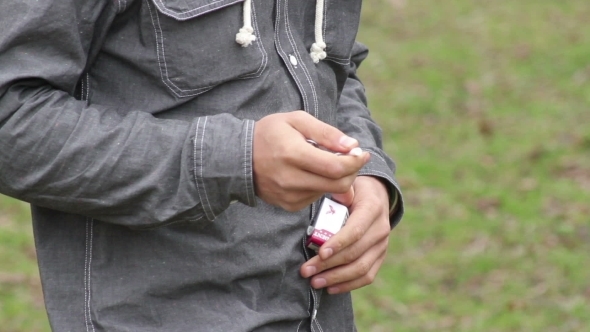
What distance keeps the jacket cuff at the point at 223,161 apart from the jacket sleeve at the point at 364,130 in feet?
1.93

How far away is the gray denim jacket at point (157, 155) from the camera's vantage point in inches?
60.2

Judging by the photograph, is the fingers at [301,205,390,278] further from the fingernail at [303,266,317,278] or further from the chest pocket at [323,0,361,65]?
the chest pocket at [323,0,361,65]

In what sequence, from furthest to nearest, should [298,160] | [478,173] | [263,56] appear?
[478,173] → [263,56] → [298,160]

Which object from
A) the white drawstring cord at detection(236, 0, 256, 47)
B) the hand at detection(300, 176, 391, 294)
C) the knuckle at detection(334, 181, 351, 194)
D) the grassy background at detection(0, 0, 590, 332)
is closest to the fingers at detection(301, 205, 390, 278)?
the hand at detection(300, 176, 391, 294)

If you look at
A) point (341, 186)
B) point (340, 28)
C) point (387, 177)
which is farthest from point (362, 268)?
point (340, 28)

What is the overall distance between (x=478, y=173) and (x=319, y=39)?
3.94 metres

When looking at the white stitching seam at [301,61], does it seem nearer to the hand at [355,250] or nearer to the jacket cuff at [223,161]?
the hand at [355,250]

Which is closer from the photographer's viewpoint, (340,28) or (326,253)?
(326,253)

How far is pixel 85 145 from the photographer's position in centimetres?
154

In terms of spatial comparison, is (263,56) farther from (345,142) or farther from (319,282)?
(319,282)

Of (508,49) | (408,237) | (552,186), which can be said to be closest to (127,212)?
(408,237)

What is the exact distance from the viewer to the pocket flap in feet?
5.33

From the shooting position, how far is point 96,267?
1.70 meters

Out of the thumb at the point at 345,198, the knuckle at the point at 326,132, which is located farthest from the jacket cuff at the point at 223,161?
the thumb at the point at 345,198
